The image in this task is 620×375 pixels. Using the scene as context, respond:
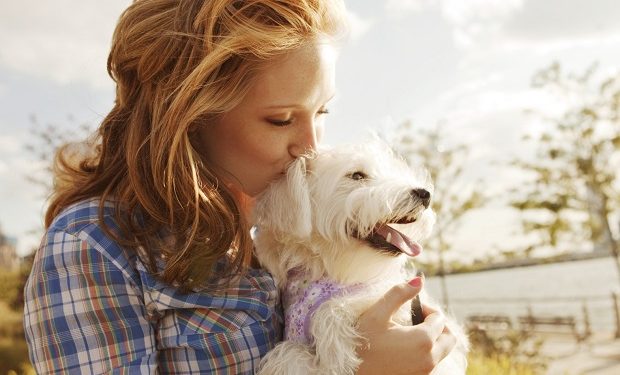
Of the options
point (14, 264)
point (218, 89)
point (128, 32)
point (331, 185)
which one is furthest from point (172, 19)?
point (14, 264)

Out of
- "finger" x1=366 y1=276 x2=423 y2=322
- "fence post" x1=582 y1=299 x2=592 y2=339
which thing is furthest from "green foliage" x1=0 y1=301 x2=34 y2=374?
"fence post" x1=582 y1=299 x2=592 y2=339

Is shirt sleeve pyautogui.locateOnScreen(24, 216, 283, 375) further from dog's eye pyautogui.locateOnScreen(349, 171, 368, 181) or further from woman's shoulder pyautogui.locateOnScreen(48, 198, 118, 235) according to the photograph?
dog's eye pyautogui.locateOnScreen(349, 171, 368, 181)

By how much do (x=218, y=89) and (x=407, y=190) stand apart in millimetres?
865

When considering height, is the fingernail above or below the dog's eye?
below

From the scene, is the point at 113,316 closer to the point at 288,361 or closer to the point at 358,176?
the point at 288,361

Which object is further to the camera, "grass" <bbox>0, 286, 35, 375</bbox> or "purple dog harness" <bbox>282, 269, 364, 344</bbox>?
"grass" <bbox>0, 286, 35, 375</bbox>

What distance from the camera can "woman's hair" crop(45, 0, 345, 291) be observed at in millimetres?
2154

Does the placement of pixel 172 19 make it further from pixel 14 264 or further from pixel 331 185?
pixel 14 264

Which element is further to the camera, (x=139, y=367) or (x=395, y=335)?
(x=395, y=335)

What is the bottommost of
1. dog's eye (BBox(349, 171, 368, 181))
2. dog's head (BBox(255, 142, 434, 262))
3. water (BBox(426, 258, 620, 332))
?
water (BBox(426, 258, 620, 332))

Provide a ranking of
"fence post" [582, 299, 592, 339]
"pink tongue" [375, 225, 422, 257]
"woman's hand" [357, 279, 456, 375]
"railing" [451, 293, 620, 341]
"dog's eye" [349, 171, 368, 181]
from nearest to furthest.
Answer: "woman's hand" [357, 279, 456, 375] → "pink tongue" [375, 225, 422, 257] → "dog's eye" [349, 171, 368, 181] → "railing" [451, 293, 620, 341] → "fence post" [582, 299, 592, 339]

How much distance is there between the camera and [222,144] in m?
2.47

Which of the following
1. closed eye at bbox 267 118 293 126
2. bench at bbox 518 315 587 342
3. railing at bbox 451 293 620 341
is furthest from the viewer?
bench at bbox 518 315 587 342

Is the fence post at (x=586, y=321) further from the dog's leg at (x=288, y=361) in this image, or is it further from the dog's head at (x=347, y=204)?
the dog's leg at (x=288, y=361)
